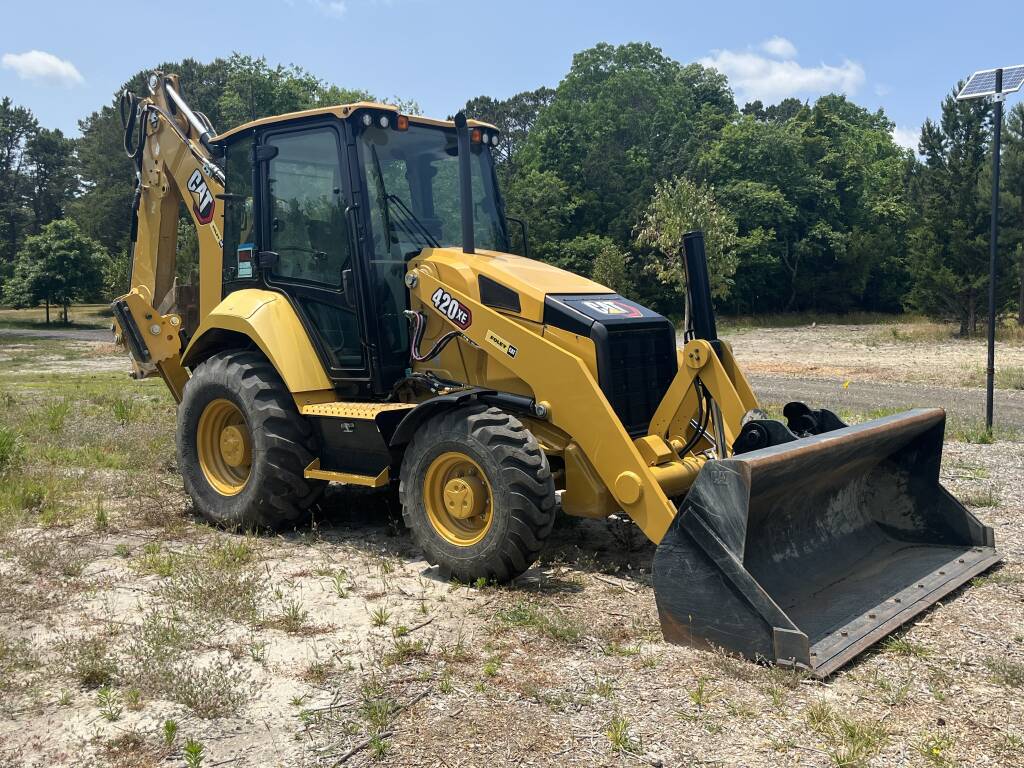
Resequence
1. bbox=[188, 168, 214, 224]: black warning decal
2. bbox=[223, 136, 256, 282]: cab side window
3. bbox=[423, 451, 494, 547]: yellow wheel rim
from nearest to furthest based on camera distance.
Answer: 1. bbox=[423, 451, 494, 547]: yellow wheel rim
2. bbox=[223, 136, 256, 282]: cab side window
3. bbox=[188, 168, 214, 224]: black warning decal

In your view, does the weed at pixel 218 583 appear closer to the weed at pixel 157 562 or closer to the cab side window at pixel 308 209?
the weed at pixel 157 562

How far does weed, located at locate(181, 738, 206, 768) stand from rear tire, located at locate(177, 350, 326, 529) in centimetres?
334

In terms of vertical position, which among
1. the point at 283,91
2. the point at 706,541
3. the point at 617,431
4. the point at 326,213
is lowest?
the point at 706,541

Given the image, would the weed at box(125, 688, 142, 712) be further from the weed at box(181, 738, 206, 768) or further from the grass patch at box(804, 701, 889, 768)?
the grass patch at box(804, 701, 889, 768)

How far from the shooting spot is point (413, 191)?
23.4 feet

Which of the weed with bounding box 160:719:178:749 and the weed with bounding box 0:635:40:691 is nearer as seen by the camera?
the weed with bounding box 160:719:178:749

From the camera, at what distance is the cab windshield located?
6953 millimetres

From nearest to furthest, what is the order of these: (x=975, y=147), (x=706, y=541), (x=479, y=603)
Result: (x=706, y=541) → (x=479, y=603) → (x=975, y=147)

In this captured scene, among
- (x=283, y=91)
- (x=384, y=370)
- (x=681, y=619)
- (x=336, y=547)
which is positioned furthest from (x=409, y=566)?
(x=283, y=91)

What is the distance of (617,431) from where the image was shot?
5664 millimetres

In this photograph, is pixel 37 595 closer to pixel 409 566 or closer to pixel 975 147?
pixel 409 566

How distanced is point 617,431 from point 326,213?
10.0ft

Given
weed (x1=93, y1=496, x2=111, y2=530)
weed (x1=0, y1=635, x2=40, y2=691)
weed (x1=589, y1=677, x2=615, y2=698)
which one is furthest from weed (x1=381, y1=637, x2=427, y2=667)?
weed (x1=93, y1=496, x2=111, y2=530)

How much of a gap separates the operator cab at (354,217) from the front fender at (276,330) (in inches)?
3.3
